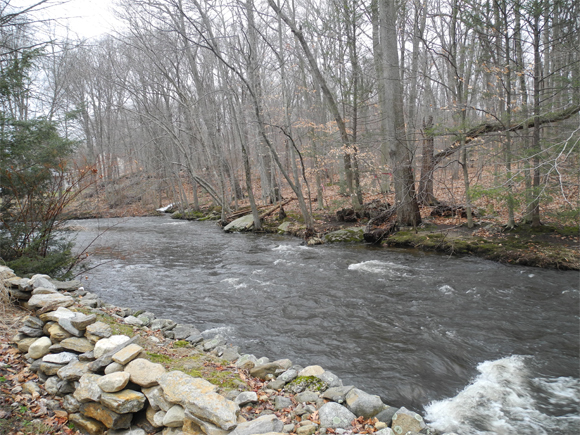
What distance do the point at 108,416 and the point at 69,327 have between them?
158cm

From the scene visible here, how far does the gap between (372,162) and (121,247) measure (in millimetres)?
10678

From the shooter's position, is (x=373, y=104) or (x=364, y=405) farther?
(x=373, y=104)

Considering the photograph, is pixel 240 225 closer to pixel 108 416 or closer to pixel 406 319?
pixel 406 319

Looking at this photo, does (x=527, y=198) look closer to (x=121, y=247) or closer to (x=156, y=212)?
(x=121, y=247)

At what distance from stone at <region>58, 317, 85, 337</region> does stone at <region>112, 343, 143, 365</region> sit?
0.98 m

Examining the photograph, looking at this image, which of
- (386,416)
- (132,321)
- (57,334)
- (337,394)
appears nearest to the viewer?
(386,416)

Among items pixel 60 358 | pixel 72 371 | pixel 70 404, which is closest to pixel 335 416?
pixel 70 404

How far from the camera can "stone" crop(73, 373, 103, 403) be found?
300 centimetres

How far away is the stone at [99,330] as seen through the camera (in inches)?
157

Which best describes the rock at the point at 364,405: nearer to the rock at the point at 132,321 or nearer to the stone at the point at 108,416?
the stone at the point at 108,416

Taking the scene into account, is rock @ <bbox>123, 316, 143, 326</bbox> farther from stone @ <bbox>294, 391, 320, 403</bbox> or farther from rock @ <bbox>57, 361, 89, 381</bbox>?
stone @ <bbox>294, 391, 320, 403</bbox>

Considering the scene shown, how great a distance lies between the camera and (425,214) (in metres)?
12.8

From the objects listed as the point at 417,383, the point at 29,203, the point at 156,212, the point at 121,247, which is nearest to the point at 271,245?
the point at 121,247

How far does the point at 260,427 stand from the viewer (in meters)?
2.60
